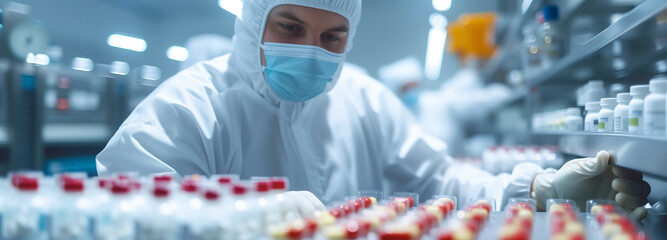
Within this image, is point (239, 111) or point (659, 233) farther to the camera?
point (239, 111)

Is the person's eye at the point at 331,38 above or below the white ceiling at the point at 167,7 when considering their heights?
below

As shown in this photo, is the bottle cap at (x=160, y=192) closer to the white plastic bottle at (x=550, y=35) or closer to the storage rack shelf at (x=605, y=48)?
the storage rack shelf at (x=605, y=48)

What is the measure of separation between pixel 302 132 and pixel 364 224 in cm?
89

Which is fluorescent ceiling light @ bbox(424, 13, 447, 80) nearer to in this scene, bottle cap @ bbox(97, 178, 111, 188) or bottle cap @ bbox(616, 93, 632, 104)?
bottle cap @ bbox(616, 93, 632, 104)

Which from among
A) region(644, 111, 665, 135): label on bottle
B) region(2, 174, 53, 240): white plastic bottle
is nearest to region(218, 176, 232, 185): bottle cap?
region(2, 174, 53, 240): white plastic bottle

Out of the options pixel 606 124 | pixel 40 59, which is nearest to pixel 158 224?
pixel 606 124

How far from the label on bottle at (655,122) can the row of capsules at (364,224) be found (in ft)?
1.43

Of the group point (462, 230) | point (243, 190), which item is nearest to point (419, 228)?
point (462, 230)

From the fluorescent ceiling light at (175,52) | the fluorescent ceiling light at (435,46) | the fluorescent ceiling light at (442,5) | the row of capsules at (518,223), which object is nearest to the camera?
the row of capsules at (518,223)

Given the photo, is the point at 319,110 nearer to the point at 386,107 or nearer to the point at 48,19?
the point at 386,107

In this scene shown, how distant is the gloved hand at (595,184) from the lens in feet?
A: 3.62

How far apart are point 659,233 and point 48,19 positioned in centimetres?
Result: 771

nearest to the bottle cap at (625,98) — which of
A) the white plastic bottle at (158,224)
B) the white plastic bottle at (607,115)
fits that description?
the white plastic bottle at (607,115)

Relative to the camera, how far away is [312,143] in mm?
1688
